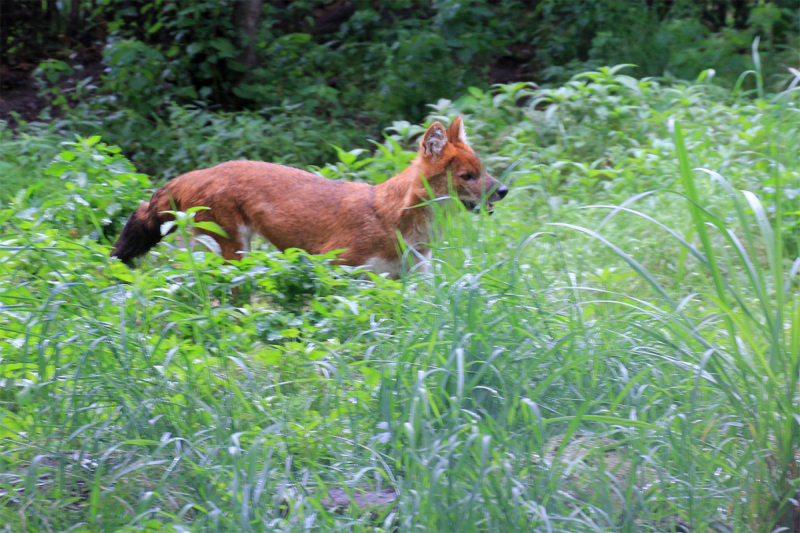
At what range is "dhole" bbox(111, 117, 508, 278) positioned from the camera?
16.1ft

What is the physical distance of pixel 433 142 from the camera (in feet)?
16.5

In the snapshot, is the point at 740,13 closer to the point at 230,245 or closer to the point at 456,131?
the point at 456,131

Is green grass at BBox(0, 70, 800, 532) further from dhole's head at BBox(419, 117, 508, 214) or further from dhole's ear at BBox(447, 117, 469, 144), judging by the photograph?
dhole's ear at BBox(447, 117, 469, 144)

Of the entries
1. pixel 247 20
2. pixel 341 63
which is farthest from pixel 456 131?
pixel 341 63

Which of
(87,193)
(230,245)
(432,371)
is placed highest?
(432,371)

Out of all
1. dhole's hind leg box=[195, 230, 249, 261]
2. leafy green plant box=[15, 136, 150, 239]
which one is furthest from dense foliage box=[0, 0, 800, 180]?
dhole's hind leg box=[195, 230, 249, 261]

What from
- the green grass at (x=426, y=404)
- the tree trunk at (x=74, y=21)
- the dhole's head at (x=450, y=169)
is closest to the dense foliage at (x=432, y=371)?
the green grass at (x=426, y=404)

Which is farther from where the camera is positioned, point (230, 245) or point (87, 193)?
point (87, 193)

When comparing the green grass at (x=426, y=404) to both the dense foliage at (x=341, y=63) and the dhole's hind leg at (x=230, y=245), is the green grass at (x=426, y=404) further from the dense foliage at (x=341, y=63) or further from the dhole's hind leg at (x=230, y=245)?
the dense foliage at (x=341, y=63)

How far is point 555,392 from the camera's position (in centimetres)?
292

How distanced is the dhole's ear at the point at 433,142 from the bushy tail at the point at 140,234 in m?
1.63

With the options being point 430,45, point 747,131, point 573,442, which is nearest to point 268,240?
point 573,442

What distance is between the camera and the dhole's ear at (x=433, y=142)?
501cm

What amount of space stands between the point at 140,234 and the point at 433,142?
6.23ft
